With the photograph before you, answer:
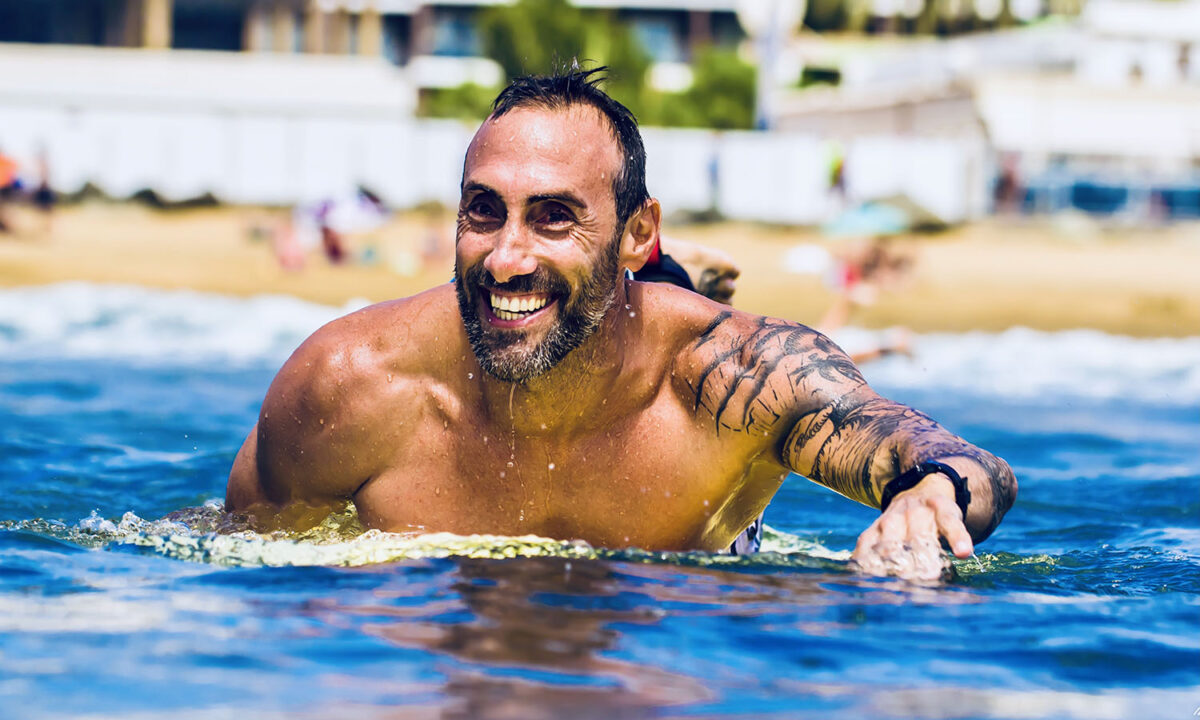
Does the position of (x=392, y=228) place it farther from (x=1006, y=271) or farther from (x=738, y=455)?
(x=738, y=455)

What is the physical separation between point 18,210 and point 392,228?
5.85m

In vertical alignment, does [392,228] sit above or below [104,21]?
below

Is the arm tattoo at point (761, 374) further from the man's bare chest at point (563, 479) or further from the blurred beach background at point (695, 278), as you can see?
the blurred beach background at point (695, 278)

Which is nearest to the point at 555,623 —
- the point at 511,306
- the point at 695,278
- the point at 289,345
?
the point at 511,306

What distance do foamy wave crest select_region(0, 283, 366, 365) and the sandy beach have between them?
2.74 feet

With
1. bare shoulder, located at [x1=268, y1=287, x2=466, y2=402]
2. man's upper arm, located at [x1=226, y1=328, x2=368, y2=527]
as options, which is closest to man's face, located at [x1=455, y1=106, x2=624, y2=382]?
bare shoulder, located at [x1=268, y1=287, x2=466, y2=402]

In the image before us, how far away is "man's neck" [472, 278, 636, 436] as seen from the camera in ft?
12.6

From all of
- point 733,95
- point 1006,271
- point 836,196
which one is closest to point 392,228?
point 836,196

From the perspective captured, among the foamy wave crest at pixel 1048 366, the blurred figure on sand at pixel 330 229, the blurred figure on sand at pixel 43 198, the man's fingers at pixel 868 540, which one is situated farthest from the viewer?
the blurred figure on sand at pixel 43 198

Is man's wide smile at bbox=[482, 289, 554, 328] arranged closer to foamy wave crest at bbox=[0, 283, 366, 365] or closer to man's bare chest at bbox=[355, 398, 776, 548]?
man's bare chest at bbox=[355, 398, 776, 548]

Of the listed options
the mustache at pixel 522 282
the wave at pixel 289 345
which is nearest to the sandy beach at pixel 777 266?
the wave at pixel 289 345

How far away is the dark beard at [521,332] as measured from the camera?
367 centimetres

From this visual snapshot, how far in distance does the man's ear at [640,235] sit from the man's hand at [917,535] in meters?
1.00

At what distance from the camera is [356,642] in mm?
3209
